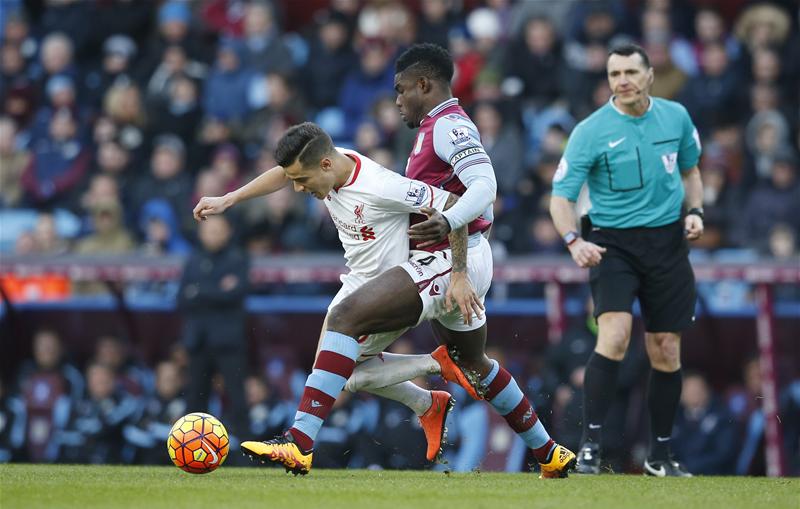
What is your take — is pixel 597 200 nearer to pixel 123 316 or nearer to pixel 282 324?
pixel 282 324

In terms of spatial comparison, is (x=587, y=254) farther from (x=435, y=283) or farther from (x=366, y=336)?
(x=366, y=336)

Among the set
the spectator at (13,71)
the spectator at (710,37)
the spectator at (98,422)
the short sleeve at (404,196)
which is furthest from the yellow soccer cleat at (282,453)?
the spectator at (13,71)

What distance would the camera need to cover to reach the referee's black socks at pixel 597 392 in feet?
27.6

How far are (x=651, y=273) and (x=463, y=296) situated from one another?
5.59 ft

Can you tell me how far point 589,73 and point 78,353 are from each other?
5.94 meters

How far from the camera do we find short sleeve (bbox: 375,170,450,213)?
742cm

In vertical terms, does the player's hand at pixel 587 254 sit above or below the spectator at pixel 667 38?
below

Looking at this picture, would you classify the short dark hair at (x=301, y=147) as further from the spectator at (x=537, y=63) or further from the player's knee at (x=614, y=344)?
the spectator at (x=537, y=63)

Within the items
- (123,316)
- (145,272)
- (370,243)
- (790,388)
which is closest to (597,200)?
(370,243)

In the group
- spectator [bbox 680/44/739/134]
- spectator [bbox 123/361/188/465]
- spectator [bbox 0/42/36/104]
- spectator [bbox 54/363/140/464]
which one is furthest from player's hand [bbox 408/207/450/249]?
spectator [bbox 0/42/36/104]

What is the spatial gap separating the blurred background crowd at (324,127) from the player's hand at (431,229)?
3.10m

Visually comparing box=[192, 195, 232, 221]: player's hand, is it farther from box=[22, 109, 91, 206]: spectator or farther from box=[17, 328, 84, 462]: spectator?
box=[22, 109, 91, 206]: spectator

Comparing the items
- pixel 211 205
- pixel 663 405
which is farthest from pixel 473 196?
pixel 663 405

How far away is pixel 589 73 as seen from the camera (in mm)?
14344
